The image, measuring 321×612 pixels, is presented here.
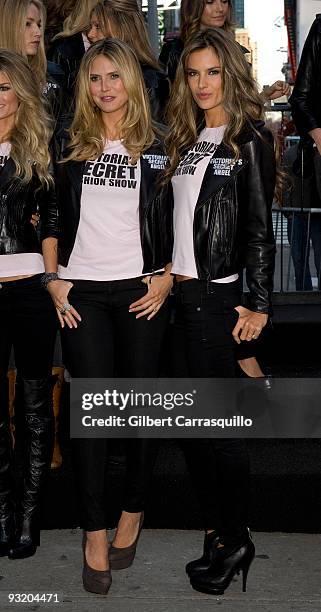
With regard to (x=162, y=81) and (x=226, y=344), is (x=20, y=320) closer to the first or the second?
(x=226, y=344)

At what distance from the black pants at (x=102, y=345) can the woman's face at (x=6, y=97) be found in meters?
0.86

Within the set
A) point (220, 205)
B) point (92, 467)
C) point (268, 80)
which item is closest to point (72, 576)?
point (92, 467)

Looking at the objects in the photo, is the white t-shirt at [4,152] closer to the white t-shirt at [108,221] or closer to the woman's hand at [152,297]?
the white t-shirt at [108,221]

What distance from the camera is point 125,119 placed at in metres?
4.80

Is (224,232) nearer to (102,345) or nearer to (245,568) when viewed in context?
(102,345)

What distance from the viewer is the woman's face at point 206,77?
15.2 feet

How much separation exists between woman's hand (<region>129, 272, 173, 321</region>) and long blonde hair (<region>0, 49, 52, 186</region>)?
2.14ft

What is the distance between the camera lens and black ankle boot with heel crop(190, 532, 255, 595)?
15.6ft

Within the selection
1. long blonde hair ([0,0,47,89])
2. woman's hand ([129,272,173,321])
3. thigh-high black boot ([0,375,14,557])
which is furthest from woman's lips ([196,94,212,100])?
thigh-high black boot ([0,375,14,557])

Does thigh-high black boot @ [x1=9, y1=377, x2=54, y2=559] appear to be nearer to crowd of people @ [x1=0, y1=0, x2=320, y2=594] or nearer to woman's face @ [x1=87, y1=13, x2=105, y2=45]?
crowd of people @ [x1=0, y1=0, x2=320, y2=594]

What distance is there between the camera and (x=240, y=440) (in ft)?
15.4

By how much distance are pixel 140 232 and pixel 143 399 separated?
0.74 m

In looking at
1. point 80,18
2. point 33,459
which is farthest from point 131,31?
point 33,459

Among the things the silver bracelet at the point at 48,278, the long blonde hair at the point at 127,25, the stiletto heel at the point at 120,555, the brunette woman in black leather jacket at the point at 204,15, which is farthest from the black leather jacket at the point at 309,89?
the stiletto heel at the point at 120,555
